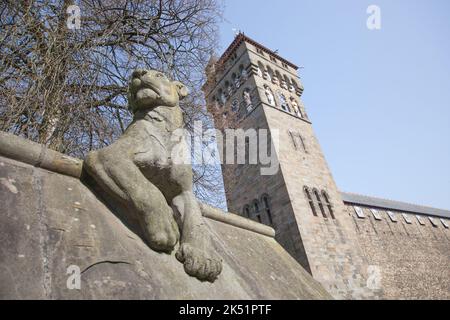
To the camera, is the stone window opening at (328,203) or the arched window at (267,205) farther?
the stone window opening at (328,203)

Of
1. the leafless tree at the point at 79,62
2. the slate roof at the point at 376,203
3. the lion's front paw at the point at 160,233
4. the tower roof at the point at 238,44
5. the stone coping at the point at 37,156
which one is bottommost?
the lion's front paw at the point at 160,233

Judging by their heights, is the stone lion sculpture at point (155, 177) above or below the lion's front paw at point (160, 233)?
above

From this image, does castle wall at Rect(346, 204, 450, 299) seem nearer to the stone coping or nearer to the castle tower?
the castle tower

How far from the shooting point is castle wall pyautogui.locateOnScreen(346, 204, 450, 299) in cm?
2156

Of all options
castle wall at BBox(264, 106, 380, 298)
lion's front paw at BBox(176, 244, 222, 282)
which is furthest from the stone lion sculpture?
castle wall at BBox(264, 106, 380, 298)

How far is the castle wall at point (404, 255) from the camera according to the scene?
21562 mm

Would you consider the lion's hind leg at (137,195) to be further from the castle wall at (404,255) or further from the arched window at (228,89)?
the arched window at (228,89)

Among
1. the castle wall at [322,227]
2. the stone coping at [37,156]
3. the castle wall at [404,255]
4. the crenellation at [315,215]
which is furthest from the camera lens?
the castle wall at [404,255]

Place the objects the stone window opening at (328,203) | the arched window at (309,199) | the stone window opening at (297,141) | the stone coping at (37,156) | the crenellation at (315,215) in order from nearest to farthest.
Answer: the stone coping at (37,156) < the crenellation at (315,215) < the arched window at (309,199) < the stone window opening at (328,203) < the stone window opening at (297,141)

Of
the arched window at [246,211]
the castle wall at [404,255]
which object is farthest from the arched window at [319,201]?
the castle wall at [404,255]

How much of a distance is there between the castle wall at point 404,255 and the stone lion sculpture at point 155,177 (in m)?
20.8

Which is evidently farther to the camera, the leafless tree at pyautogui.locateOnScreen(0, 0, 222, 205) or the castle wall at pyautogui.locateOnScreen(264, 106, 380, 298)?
the castle wall at pyautogui.locateOnScreen(264, 106, 380, 298)

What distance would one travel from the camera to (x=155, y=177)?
67.7 inches
